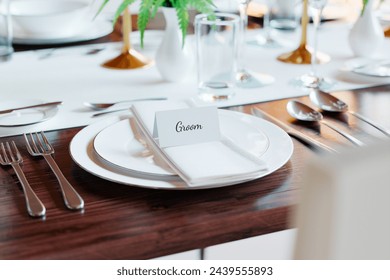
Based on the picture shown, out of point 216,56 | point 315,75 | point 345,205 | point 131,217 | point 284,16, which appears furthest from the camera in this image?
point 284,16

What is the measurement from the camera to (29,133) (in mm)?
1089

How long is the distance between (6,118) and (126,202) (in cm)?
41

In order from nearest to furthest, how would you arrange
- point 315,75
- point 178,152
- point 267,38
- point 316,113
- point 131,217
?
point 131,217, point 178,152, point 316,113, point 315,75, point 267,38

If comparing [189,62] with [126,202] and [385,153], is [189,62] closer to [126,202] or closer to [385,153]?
[126,202]

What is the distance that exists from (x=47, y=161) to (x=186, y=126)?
0.20 m

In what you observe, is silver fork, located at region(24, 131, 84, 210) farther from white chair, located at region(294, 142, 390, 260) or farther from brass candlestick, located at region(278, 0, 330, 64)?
brass candlestick, located at region(278, 0, 330, 64)


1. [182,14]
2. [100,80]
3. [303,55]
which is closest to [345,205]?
[182,14]

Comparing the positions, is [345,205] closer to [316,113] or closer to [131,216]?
[131,216]

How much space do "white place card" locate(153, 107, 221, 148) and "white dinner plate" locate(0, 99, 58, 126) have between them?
280mm

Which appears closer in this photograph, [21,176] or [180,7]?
[21,176]

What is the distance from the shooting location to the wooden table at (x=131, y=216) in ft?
2.49

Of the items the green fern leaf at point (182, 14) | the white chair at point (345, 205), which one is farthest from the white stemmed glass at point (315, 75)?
the white chair at point (345, 205)

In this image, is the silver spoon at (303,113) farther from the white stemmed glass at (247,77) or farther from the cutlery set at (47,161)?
the cutlery set at (47,161)

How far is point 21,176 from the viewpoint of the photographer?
2.99 feet
